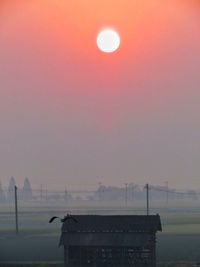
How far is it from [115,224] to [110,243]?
668 mm

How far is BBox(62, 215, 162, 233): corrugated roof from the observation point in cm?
1619

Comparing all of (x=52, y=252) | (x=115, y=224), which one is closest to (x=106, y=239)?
(x=115, y=224)

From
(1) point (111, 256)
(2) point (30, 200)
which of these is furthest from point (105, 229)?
(2) point (30, 200)

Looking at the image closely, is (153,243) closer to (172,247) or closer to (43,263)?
(43,263)

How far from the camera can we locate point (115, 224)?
1628 centimetres

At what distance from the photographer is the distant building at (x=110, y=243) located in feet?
52.0

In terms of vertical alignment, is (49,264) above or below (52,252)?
above

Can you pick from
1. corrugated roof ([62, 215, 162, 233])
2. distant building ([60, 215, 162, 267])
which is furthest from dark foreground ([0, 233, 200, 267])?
corrugated roof ([62, 215, 162, 233])

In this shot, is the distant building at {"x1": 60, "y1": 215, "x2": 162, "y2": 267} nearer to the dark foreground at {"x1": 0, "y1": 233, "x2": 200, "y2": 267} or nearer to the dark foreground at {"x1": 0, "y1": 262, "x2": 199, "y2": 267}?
the dark foreground at {"x1": 0, "y1": 262, "x2": 199, "y2": 267}

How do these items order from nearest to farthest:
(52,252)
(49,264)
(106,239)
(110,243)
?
(49,264) < (110,243) < (106,239) < (52,252)

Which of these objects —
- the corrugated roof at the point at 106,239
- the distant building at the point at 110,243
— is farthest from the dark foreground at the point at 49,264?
the corrugated roof at the point at 106,239

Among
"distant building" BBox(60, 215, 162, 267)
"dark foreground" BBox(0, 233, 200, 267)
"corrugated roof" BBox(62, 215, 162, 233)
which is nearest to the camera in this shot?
"distant building" BBox(60, 215, 162, 267)

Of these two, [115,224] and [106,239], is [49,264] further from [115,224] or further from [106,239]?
[115,224]

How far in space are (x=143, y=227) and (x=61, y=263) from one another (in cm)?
286
